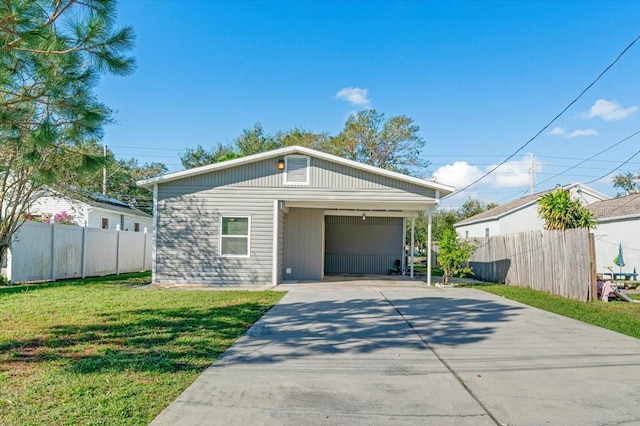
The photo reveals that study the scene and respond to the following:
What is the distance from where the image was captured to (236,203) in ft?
43.1

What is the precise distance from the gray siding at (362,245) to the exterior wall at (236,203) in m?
6.02

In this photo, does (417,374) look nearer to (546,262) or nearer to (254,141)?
(546,262)

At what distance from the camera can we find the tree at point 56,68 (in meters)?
4.74

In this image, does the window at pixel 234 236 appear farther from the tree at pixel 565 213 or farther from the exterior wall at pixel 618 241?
the exterior wall at pixel 618 241

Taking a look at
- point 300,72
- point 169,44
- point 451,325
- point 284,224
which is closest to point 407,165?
point 300,72

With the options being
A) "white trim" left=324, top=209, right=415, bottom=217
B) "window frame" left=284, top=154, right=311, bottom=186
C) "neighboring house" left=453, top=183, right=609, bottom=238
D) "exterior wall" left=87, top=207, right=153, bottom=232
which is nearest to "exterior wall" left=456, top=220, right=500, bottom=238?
"neighboring house" left=453, top=183, right=609, bottom=238

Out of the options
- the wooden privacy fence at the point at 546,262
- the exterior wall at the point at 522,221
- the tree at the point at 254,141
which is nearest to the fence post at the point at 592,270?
the wooden privacy fence at the point at 546,262

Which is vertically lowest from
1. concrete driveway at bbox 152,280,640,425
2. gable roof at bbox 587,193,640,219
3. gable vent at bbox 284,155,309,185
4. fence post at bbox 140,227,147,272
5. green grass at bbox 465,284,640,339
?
green grass at bbox 465,284,640,339

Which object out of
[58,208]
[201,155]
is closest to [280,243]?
[58,208]

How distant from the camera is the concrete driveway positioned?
341cm

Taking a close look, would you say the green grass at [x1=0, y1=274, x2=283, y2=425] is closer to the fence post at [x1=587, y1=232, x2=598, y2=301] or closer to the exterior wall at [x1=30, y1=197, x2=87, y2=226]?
the fence post at [x1=587, y1=232, x2=598, y2=301]

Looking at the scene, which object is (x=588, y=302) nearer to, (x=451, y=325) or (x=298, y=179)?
(x=451, y=325)

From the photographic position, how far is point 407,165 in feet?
106

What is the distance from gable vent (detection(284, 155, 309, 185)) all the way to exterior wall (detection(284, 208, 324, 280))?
93.3 inches
